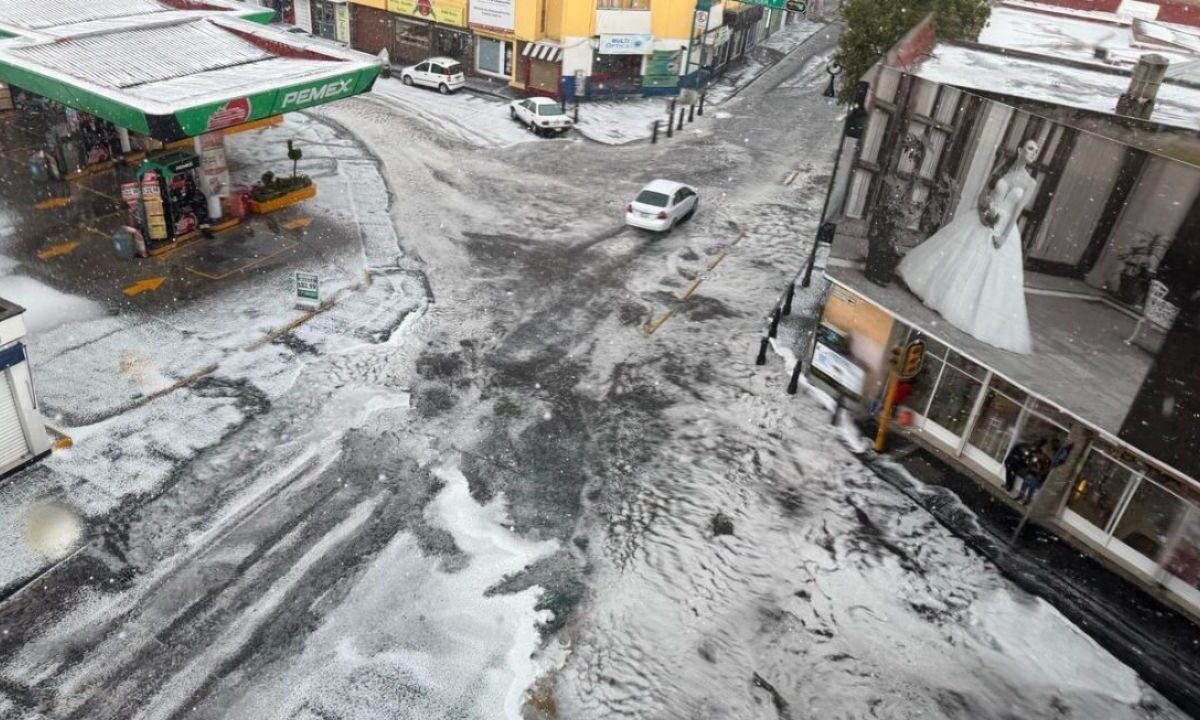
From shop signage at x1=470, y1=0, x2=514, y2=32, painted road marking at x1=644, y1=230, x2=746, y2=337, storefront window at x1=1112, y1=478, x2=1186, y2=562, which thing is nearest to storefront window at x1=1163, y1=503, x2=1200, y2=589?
storefront window at x1=1112, y1=478, x2=1186, y2=562

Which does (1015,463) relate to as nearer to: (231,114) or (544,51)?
(231,114)

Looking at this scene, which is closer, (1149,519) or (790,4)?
(1149,519)

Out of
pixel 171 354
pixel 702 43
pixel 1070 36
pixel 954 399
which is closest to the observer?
pixel 954 399

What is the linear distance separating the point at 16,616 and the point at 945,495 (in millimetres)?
15302

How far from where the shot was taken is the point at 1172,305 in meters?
11.5

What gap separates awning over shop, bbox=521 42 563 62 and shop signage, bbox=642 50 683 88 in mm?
4716

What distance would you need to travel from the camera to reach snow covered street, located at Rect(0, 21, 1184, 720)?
11.3 metres

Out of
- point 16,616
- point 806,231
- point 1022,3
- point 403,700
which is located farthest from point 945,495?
point 1022,3

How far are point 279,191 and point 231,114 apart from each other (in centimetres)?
494

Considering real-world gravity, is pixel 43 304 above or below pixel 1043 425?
below

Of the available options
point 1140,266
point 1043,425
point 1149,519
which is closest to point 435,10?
point 1043,425

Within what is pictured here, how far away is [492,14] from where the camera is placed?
1478 inches

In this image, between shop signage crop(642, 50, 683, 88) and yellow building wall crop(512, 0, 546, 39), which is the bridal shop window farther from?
yellow building wall crop(512, 0, 546, 39)

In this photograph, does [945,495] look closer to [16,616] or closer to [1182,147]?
[1182,147]
